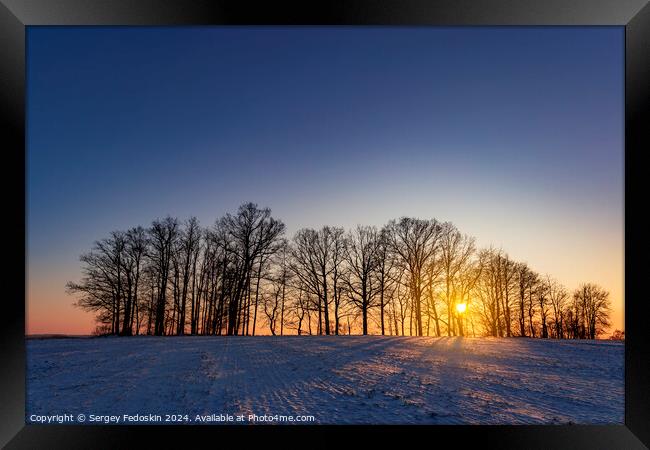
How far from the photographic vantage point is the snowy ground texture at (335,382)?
7.24m

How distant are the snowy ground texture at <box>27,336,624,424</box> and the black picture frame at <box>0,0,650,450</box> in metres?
1.09

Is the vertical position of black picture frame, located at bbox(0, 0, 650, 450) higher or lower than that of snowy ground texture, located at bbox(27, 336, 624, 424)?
higher

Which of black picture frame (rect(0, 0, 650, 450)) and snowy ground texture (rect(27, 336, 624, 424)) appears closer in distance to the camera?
black picture frame (rect(0, 0, 650, 450))

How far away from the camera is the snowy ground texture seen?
23.7ft

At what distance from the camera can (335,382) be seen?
9.13m
